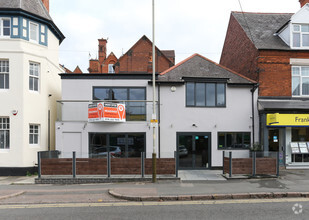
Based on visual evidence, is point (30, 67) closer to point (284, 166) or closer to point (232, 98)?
point (232, 98)

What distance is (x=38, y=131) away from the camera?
1299 cm

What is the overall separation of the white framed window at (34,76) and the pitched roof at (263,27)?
1327cm

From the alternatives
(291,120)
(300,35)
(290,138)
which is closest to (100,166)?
(291,120)

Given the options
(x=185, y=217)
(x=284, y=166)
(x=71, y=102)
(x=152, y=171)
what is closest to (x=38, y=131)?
(x=71, y=102)

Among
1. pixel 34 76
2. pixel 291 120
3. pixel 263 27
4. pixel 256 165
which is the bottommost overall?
pixel 256 165

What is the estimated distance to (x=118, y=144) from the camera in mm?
12836

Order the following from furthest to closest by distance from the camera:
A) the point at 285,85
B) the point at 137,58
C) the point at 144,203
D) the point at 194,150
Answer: the point at 137,58
the point at 285,85
the point at 194,150
the point at 144,203

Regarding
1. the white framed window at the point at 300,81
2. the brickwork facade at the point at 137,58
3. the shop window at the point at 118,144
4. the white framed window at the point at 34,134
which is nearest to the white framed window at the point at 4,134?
the white framed window at the point at 34,134

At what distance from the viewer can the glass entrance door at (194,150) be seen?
13219 millimetres

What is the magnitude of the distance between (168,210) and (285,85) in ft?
37.0

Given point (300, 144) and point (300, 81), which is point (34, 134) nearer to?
point (300, 144)

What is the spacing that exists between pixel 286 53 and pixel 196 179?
9.61 meters

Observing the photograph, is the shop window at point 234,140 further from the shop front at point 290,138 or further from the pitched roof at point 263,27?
the pitched roof at point 263,27

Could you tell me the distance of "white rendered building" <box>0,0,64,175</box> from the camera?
1196 cm
